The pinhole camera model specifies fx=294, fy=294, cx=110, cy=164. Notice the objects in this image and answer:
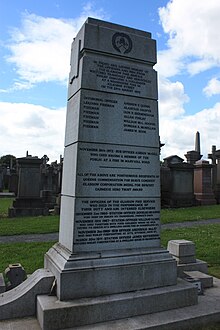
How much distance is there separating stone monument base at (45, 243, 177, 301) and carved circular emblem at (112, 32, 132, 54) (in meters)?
2.72

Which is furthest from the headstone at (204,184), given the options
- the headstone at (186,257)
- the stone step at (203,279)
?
the stone step at (203,279)

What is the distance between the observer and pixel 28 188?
14.2 metres

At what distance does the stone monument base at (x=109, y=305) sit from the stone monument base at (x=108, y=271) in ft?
0.28

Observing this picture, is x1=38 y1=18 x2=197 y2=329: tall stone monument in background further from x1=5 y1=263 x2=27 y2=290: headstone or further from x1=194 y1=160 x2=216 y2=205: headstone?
x1=194 y1=160 x2=216 y2=205: headstone

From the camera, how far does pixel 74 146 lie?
12.5ft

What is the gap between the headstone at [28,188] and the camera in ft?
45.9

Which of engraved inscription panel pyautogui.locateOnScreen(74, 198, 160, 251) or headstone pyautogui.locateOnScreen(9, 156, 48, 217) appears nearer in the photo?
engraved inscription panel pyautogui.locateOnScreen(74, 198, 160, 251)

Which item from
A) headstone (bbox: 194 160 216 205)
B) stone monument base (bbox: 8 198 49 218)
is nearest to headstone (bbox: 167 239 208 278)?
stone monument base (bbox: 8 198 49 218)

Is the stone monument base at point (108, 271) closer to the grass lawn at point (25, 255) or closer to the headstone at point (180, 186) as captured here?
the grass lawn at point (25, 255)

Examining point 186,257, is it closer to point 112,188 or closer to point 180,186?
point 112,188

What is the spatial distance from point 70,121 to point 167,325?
9.04ft

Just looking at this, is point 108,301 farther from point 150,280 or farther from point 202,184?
point 202,184

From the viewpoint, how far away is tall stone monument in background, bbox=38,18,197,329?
135 inches

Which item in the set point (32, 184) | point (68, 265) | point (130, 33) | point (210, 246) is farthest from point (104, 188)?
point (32, 184)
